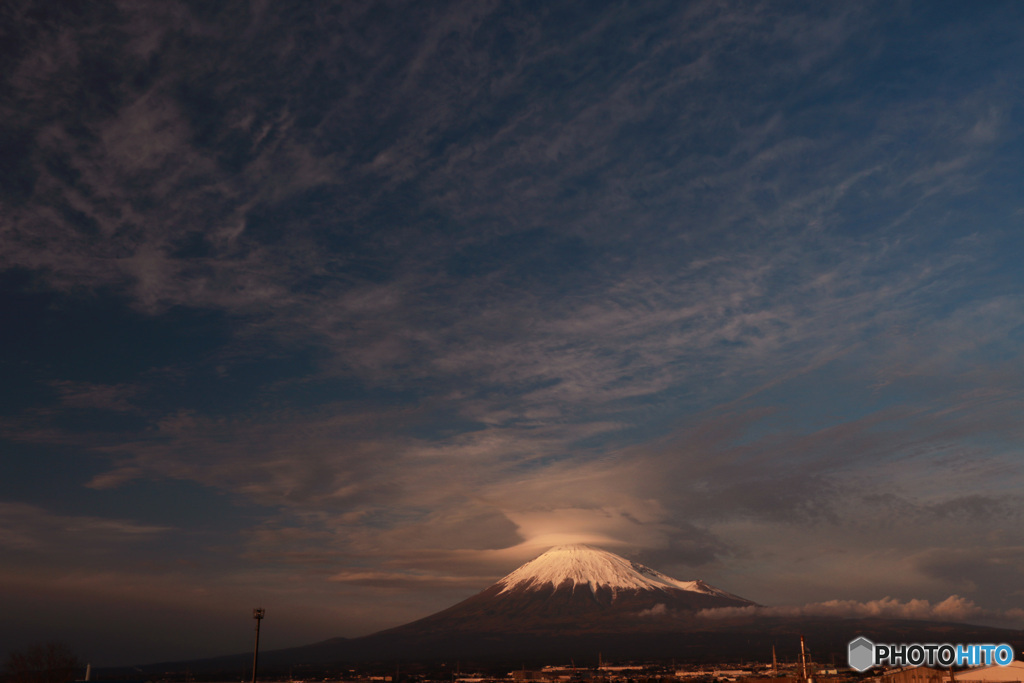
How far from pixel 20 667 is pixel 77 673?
42.4 feet

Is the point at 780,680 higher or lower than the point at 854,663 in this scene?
lower

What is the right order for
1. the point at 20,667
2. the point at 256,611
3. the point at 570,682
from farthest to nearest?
the point at 570,682
the point at 20,667
the point at 256,611

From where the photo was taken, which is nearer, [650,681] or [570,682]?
[650,681]

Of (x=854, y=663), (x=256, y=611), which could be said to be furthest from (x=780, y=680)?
(x=256, y=611)

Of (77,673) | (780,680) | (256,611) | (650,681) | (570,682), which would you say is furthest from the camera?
(570,682)

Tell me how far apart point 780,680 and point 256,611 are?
8198 cm

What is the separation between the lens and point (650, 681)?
157 m

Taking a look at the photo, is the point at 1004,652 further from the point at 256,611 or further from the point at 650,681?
the point at 650,681

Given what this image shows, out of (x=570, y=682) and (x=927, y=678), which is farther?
A: (x=570, y=682)

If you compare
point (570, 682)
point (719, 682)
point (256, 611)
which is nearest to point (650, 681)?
point (719, 682)

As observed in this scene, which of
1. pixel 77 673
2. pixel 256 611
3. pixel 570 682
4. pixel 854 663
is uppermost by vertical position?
pixel 256 611

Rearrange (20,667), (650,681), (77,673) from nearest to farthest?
(20,667), (77,673), (650,681)

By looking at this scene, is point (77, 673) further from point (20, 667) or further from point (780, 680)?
point (780, 680)

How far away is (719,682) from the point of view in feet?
529
